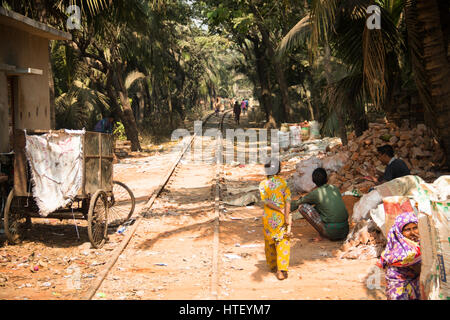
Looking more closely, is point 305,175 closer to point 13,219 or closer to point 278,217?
point 278,217

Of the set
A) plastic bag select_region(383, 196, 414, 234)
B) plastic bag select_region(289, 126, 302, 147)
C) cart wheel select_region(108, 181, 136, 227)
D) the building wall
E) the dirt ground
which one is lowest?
the dirt ground

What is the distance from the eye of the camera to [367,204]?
25.7 feet

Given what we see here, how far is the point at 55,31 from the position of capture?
1014 centimetres

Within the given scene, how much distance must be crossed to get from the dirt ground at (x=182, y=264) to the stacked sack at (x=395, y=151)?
206 centimetres

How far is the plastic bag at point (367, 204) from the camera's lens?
7738mm

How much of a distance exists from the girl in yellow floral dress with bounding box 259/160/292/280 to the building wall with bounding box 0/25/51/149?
5618 millimetres

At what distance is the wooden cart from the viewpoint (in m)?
7.55

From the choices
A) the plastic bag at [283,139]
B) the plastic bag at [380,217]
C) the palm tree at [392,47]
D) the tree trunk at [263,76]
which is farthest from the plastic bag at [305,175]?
the tree trunk at [263,76]

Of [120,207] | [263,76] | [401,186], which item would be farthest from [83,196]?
[263,76]

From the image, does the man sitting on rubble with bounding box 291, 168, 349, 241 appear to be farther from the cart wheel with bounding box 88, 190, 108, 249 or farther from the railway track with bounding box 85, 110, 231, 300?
the cart wheel with bounding box 88, 190, 108, 249

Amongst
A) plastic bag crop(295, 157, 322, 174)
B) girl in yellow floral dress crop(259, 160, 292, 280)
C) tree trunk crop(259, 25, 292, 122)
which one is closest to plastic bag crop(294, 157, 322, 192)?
plastic bag crop(295, 157, 322, 174)

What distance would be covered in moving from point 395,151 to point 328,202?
159 inches

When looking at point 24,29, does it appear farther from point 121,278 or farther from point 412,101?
point 412,101

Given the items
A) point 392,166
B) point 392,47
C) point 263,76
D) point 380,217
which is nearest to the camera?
point 380,217
